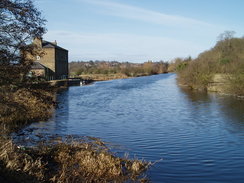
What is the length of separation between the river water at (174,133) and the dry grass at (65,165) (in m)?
0.84

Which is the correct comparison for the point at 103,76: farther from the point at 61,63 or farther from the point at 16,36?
the point at 16,36

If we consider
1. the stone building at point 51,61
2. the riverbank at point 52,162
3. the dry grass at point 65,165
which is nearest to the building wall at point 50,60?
the stone building at point 51,61

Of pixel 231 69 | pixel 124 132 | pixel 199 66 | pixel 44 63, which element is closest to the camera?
pixel 124 132

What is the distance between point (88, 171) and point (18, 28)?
185 inches

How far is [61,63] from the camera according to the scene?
5734 cm

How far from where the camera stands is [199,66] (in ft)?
128

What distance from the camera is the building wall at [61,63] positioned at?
177ft

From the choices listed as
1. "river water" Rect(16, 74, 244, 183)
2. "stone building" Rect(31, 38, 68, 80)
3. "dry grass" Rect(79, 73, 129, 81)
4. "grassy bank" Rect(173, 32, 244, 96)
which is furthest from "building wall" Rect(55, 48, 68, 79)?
"river water" Rect(16, 74, 244, 183)

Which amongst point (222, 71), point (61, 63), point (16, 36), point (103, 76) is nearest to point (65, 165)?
point (16, 36)

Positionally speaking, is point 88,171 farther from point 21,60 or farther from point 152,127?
point 152,127

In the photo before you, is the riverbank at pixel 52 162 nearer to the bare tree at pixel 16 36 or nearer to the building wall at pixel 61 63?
the bare tree at pixel 16 36

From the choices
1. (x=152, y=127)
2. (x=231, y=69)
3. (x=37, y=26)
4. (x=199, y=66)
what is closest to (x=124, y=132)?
(x=152, y=127)

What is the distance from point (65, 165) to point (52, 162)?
670 millimetres

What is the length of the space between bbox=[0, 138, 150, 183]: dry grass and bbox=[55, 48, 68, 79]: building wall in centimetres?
4488
